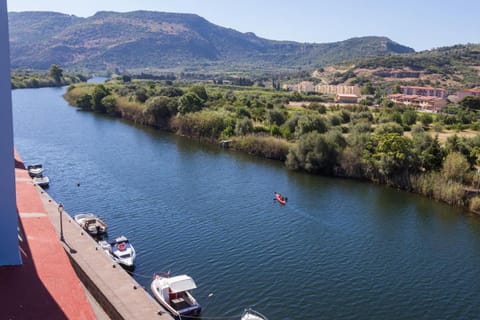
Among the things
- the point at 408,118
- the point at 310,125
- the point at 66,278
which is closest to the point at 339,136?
the point at 310,125

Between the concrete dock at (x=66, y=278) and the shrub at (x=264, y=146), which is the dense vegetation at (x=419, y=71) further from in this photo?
the concrete dock at (x=66, y=278)

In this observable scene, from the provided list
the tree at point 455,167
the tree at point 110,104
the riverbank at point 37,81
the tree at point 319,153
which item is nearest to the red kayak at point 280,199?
the tree at point 319,153

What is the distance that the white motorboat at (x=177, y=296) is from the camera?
21391mm

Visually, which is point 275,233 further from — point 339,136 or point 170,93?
point 170,93

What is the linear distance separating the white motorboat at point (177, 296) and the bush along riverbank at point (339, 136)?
1052 inches

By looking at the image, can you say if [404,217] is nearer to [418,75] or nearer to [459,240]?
[459,240]

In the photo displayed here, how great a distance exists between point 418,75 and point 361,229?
121128mm

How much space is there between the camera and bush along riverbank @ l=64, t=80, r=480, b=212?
42250 millimetres

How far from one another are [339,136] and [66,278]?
136ft

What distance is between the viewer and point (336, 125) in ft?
205

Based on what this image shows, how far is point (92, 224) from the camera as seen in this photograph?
30.8 metres

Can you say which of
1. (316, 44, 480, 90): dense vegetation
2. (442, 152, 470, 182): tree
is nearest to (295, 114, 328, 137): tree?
(442, 152, 470, 182): tree

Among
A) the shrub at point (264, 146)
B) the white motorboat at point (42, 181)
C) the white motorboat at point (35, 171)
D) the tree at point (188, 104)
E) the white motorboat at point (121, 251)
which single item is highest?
the tree at point (188, 104)

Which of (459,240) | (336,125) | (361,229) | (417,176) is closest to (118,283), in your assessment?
(361,229)
